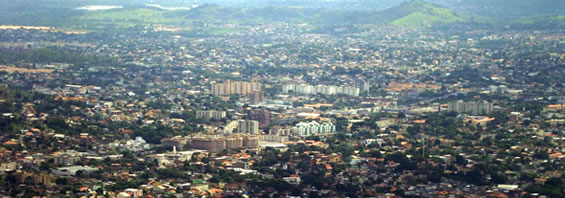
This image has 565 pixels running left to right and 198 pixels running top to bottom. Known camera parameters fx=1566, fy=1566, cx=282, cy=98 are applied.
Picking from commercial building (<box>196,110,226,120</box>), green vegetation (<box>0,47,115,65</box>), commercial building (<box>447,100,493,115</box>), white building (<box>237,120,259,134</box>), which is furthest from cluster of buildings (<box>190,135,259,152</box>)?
green vegetation (<box>0,47,115,65</box>)

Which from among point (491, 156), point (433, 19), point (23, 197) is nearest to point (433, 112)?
point (491, 156)

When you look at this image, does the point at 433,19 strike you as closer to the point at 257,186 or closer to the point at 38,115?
the point at 38,115

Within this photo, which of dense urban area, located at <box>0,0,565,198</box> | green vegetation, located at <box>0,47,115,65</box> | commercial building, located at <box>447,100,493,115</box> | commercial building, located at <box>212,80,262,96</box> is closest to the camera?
dense urban area, located at <box>0,0,565,198</box>

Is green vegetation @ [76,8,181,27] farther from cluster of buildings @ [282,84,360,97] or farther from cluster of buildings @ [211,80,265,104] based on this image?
cluster of buildings @ [211,80,265,104]

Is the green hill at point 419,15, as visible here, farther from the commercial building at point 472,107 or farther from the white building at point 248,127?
the white building at point 248,127

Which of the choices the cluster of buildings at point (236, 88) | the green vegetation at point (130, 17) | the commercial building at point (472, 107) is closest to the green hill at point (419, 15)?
the green vegetation at point (130, 17)

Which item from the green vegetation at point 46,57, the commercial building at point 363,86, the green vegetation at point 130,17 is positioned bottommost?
the commercial building at point 363,86

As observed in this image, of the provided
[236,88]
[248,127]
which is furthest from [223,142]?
[236,88]

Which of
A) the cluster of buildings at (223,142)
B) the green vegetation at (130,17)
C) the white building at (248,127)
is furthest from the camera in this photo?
the green vegetation at (130,17)
